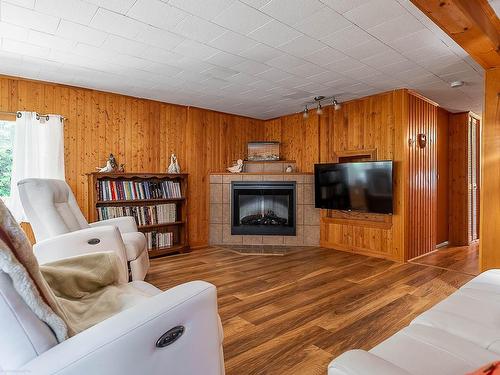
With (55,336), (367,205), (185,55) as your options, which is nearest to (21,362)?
(55,336)

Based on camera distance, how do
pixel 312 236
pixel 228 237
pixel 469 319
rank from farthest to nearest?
pixel 228 237 < pixel 312 236 < pixel 469 319

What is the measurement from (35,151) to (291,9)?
3.24 m

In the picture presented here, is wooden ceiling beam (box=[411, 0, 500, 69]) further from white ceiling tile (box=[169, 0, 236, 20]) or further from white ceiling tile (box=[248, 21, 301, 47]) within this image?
white ceiling tile (box=[169, 0, 236, 20])

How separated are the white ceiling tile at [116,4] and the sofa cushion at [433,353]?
8.27 ft

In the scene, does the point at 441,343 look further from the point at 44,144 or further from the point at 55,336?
the point at 44,144

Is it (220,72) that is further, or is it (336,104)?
(336,104)

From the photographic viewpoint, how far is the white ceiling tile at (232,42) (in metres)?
2.50

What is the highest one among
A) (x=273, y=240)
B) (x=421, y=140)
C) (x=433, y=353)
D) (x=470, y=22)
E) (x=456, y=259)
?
(x=470, y=22)

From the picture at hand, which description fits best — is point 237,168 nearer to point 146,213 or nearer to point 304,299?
point 146,213

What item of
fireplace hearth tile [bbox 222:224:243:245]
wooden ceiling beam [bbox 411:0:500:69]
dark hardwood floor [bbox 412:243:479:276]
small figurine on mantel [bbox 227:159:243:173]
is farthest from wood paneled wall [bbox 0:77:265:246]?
wooden ceiling beam [bbox 411:0:500:69]

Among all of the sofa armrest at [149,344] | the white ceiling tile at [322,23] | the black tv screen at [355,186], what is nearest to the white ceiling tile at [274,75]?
the white ceiling tile at [322,23]

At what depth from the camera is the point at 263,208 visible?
199 inches

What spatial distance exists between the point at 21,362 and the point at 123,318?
0.78ft

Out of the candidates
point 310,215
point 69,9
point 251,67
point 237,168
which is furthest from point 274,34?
point 310,215
